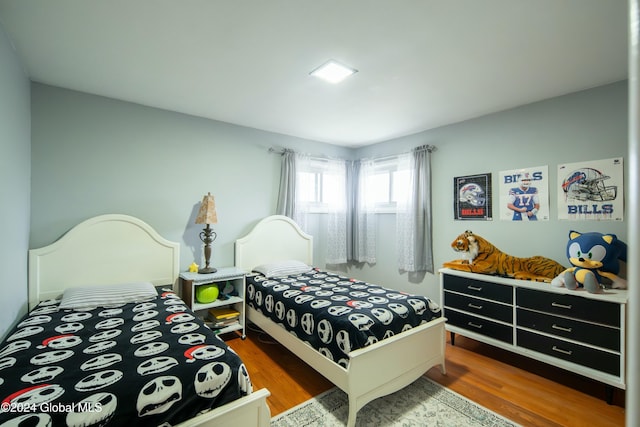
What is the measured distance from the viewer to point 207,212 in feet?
10.5

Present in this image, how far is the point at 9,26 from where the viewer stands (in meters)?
1.86

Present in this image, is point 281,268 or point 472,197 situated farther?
point 281,268

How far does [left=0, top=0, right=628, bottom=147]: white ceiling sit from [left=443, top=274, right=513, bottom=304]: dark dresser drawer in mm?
1735

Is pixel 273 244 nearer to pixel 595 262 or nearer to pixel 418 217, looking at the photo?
pixel 418 217

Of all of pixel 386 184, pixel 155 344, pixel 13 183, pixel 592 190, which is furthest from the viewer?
pixel 386 184

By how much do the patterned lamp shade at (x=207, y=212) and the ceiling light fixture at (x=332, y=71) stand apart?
66.5 inches

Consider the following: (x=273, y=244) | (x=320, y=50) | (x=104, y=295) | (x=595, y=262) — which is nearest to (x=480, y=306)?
(x=595, y=262)

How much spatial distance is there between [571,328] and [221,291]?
3.25 meters

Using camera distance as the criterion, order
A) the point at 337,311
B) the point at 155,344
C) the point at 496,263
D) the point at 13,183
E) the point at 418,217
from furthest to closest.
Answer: the point at 418,217, the point at 496,263, the point at 337,311, the point at 13,183, the point at 155,344

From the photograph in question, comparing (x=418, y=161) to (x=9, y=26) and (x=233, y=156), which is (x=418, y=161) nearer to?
(x=233, y=156)

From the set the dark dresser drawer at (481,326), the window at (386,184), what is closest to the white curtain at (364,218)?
→ the window at (386,184)

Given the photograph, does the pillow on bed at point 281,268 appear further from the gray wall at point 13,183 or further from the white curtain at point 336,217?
the gray wall at point 13,183

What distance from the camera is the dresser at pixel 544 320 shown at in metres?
2.19

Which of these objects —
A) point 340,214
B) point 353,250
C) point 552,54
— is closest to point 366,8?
point 552,54
